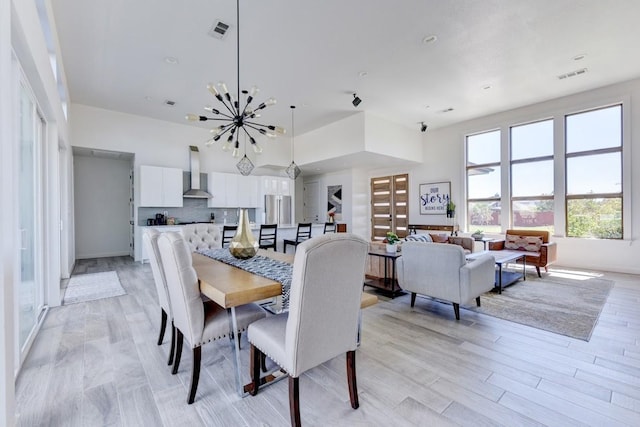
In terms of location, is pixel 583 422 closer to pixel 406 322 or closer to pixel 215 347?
pixel 406 322

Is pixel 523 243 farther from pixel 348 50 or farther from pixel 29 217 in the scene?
pixel 29 217

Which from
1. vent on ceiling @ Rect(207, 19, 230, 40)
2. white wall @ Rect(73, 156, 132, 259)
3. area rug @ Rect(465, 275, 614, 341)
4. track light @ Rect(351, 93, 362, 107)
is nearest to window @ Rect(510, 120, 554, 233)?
area rug @ Rect(465, 275, 614, 341)

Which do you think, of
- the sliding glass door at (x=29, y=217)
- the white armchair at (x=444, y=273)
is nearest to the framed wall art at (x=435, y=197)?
the white armchair at (x=444, y=273)

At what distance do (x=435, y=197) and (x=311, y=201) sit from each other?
4265 millimetres

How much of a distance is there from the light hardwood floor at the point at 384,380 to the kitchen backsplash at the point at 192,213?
3854mm

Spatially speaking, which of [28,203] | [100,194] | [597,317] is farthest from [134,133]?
[597,317]

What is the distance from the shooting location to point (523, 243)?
5477 mm

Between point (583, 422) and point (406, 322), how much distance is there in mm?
1545

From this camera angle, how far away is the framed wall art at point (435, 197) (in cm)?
757

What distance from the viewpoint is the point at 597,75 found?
486 centimetres

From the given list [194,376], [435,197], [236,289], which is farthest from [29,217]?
[435,197]

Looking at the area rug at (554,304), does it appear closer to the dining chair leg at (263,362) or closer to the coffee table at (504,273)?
the coffee table at (504,273)

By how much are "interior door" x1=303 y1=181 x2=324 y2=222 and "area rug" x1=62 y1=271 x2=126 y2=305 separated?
6.12 meters

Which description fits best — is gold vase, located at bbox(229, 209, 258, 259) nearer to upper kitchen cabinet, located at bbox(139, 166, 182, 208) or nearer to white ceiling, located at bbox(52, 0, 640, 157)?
white ceiling, located at bbox(52, 0, 640, 157)
